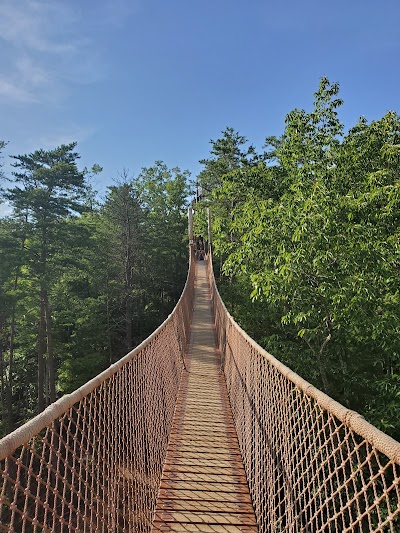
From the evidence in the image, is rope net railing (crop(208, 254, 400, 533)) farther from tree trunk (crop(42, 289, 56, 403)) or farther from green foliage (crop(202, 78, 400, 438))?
tree trunk (crop(42, 289, 56, 403))

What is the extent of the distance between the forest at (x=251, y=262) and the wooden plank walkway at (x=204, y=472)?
1.52 meters

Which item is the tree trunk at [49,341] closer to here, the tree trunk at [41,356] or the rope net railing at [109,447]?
the tree trunk at [41,356]

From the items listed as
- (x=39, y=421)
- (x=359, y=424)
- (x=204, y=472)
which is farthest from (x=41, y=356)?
(x=359, y=424)

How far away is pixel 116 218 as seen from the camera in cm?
1477

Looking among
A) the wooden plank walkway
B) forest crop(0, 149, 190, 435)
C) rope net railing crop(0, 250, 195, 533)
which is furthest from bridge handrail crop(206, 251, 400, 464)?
forest crop(0, 149, 190, 435)

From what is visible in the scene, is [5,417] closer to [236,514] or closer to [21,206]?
[21,206]

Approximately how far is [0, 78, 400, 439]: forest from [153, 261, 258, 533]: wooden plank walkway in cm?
152

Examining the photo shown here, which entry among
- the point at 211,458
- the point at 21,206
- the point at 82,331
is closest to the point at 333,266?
the point at 211,458

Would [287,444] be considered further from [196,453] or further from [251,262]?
[251,262]

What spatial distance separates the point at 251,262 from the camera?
5.79 meters

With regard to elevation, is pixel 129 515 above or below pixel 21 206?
below

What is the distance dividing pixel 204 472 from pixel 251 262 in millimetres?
3824

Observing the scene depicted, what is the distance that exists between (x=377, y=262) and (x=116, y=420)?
337cm

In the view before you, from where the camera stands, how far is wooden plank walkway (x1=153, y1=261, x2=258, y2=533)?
6.05 ft
